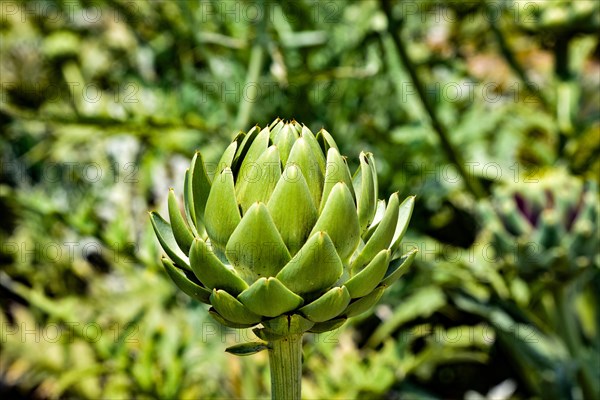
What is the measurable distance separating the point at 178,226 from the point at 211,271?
0.04m

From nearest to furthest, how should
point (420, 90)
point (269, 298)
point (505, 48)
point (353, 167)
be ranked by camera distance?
point (269, 298) → point (420, 90) → point (505, 48) → point (353, 167)

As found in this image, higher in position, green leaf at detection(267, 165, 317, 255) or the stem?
green leaf at detection(267, 165, 317, 255)

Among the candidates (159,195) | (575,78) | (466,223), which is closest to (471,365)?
(466,223)

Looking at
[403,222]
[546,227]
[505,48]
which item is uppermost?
[505,48]

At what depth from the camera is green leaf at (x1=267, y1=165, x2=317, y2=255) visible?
36 centimetres

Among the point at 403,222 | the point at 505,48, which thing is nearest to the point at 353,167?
the point at 505,48

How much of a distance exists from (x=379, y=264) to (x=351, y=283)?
0.05ft

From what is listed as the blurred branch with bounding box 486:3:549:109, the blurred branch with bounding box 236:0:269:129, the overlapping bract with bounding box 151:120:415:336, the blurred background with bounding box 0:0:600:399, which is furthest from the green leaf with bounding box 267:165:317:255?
the blurred branch with bounding box 486:3:549:109

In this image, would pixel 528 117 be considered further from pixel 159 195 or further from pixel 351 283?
pixel 351 283

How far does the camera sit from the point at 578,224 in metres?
0.82

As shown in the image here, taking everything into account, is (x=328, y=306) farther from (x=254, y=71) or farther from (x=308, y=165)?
(x=254, y=71)

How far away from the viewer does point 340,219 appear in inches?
14.1

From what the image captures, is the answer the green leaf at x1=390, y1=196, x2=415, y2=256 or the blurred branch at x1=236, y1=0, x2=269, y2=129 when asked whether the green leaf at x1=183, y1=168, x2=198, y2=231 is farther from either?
the blurred branch at x1=236, y1=0, x2=269, y2=129

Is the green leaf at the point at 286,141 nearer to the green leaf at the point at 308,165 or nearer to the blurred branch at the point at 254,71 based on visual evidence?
the green leaf at the point at 308,165
